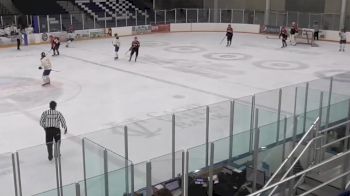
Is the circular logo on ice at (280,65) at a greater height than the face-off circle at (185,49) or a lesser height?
lesser

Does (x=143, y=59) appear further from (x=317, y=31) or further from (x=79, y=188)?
(x=79, y=188)

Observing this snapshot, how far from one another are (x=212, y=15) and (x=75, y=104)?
72.4ft

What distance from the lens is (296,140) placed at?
7816 millimetres

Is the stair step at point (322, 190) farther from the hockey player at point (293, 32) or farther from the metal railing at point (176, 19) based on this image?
the metal railing at point (176, 19)

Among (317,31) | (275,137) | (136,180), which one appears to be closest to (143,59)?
(317,31)

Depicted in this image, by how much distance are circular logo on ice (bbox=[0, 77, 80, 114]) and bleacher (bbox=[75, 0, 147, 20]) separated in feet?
55.7

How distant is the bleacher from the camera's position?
33531 mm

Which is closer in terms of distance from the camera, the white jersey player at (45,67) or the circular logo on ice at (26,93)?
the circular logo on ice at (26,93)

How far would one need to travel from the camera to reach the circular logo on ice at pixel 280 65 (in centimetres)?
1923

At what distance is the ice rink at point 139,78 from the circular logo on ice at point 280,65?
0.14ft

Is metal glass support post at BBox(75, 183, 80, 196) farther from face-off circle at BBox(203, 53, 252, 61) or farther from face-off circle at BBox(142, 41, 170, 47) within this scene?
face-off circle at BBox(142, 41, 170, 47)

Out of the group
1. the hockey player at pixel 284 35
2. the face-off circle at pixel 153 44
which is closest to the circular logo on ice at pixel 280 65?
the hockey player at pixel 284 35

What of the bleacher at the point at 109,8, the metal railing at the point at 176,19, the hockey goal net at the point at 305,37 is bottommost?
the hockey goal net at the point at 305,37

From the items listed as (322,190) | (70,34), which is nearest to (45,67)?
(70,34)
